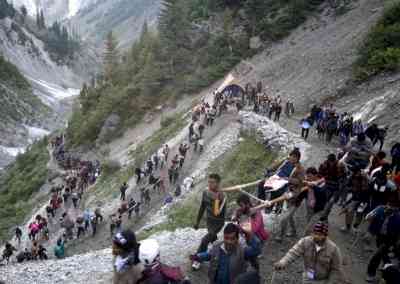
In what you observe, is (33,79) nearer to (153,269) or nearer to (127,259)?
(127,259)

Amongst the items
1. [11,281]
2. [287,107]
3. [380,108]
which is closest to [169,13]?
[287,107]

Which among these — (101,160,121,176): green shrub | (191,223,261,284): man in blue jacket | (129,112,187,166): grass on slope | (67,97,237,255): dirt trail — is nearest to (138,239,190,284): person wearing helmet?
(191,223,261,284): man in blue jacket

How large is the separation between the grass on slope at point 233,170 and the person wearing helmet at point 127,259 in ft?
31.6

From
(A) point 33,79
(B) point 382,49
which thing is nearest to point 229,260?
(B) point 382,49

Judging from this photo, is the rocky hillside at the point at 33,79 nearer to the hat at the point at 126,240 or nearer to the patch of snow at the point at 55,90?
the patch of snow at the point at 55,90

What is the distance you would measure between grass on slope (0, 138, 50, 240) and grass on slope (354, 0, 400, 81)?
28.2 m

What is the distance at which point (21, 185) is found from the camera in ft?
158

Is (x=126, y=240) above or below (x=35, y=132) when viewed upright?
above

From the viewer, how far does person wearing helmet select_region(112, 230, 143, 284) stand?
5.95 m

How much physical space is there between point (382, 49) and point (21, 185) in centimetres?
3662

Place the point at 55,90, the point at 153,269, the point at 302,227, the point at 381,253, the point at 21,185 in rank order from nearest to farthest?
the point at 153,269
the point at 381,253
the point at 302,227
the point at 21,185
the point at 55,90

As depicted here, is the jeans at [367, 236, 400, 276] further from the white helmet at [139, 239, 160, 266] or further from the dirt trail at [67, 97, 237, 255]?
the dirt trail at [67, 97, 237, 255]

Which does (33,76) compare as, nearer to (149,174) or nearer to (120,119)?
(120,119)

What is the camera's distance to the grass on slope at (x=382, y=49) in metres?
29.2
